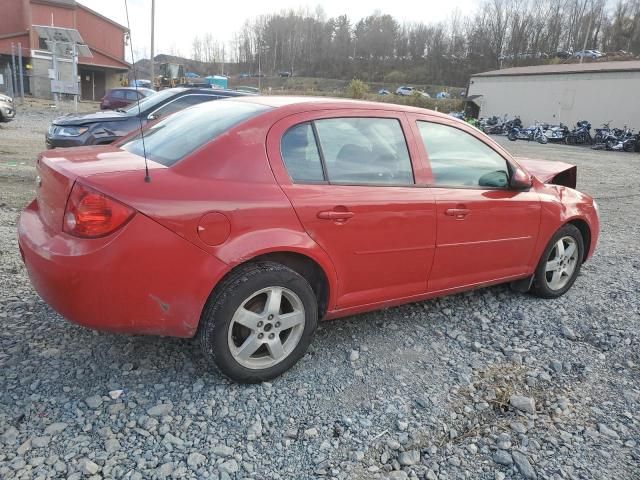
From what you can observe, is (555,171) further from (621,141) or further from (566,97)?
(566,97)

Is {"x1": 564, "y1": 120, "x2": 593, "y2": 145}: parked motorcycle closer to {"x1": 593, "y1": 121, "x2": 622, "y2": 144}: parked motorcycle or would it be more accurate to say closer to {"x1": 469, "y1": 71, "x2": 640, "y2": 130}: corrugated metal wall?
{"x1": 593, "y1": 121, "x2": 622, "y2": 144}: parked motorcycle

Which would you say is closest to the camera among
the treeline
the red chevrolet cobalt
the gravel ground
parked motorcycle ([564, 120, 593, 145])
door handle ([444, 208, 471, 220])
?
the gravel ground

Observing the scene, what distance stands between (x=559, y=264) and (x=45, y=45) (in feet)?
144

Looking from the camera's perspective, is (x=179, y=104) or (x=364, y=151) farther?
(x=179, y=104)

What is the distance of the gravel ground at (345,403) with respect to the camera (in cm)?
230

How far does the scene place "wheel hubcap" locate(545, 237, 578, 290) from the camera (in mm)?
4375

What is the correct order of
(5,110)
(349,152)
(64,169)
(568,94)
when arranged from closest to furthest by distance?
(64,169) < (349,152) < (5,110) < (568,94)

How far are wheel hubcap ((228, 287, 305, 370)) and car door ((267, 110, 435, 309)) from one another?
1.13 feet

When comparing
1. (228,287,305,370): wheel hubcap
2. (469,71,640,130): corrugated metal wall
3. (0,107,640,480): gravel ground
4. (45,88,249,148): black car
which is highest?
(469,71,640,130): corrugated metal wall

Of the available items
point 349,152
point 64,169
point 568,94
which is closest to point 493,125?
point 568,94

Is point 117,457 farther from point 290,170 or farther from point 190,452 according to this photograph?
point 290,170

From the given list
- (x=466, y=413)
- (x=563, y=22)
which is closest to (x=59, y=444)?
(x=466, y=413)

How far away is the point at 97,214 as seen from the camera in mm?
2373

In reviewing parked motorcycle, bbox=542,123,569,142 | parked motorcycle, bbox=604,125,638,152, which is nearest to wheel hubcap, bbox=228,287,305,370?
parked motorcycle, bbox=604,125,638,152
